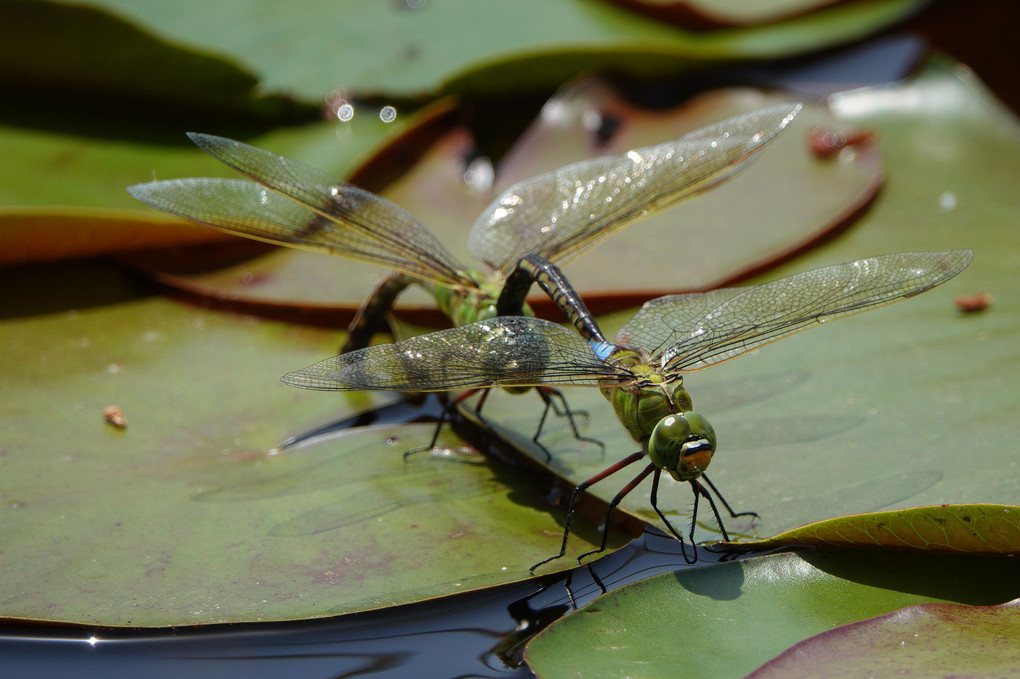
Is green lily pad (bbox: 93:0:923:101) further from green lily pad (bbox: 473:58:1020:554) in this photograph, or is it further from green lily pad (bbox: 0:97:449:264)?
green lily pad (bbox: 473:58:1020:554)

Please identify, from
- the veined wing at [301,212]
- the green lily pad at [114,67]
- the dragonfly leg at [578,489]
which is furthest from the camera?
the green lily pad at [114,67]

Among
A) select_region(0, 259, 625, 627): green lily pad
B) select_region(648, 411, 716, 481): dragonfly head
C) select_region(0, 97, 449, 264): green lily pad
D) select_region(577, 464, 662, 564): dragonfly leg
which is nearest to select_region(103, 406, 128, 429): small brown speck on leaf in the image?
select_region(0, 259, 625, 627): green lily pad

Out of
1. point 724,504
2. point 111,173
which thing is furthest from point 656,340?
point 111,173

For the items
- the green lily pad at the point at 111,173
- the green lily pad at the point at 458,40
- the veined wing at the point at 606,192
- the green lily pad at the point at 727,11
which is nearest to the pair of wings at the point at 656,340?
the veined wing at the point at 606,192

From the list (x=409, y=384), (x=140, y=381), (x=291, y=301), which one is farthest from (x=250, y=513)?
(x=291, y=301)

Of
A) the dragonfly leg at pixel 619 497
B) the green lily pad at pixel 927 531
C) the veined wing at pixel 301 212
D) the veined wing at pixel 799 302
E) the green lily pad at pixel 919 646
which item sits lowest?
the green lily pad at pixel 919 646

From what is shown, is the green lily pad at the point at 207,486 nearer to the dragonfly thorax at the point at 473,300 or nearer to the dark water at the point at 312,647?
the dark water at the point at 312,647

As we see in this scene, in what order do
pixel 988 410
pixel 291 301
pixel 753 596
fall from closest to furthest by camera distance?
pixel 753 596 < pixel 988 410 < pixel 291 301

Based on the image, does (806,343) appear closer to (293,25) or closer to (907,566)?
(907,566)
